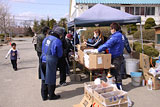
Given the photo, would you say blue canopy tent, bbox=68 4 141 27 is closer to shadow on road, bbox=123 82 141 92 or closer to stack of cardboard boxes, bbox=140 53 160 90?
stack of cardboard boxes, bbox=140 53 160 90

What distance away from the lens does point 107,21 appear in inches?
253

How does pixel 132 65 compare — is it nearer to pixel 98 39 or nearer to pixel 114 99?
pixel 98 39

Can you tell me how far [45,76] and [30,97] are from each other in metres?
0.97

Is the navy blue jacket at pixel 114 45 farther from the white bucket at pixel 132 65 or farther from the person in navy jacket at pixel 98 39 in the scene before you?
the person in navy jacket at pixel 98 39

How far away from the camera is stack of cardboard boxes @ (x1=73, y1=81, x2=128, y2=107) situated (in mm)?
2912

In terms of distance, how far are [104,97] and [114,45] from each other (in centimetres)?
173

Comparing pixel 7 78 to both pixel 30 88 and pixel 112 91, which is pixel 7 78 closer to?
pixel 30 88

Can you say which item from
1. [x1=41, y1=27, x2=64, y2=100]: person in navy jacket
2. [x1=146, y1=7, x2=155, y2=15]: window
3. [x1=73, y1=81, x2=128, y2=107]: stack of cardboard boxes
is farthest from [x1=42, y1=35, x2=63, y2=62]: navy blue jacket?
[x1=146, y1=7, x2=155, y2=15]: window

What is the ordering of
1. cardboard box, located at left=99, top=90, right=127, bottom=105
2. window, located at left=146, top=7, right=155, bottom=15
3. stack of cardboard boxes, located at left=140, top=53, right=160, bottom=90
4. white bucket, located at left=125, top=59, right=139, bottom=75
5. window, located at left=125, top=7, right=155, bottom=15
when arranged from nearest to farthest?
cardboard box, located at left=99, top=90, right=127, bottom=105, stack of cardboard boxes, located at left=140, top=53, right=160, bottom=90, white bucket, located at left=125, top=59, right=139, bottom=75, window, located at left=125, top=7, right=155, bottom=15, window, located at left=146, top=7, right=155, bottom=15

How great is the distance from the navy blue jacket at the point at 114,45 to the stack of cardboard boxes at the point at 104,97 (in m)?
1.13

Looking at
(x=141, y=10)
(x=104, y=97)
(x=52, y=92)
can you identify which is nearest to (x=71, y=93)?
(x=52, y=92)

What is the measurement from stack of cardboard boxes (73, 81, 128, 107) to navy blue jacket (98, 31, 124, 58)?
113 centimetres

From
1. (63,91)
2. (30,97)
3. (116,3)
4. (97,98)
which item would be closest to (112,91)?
(97,98)

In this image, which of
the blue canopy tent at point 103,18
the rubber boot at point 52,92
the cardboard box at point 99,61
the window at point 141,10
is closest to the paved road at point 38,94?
the rubber boot at point 52,92
